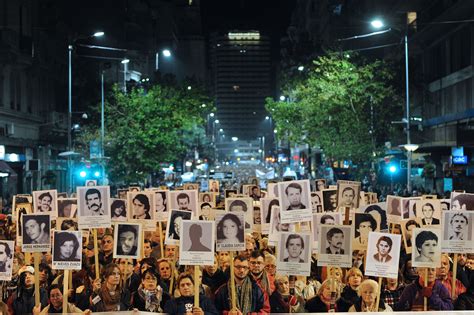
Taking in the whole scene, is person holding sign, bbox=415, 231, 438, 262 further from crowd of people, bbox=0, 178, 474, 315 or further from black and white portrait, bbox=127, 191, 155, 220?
black and white portrait, bbox=127, 191, 155, 220

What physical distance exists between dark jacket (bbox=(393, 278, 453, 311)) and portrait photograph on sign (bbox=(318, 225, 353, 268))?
77 cm

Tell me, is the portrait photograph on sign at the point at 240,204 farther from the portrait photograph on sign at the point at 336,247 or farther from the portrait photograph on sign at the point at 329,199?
the portrait photograph on sign at the point at 336,247

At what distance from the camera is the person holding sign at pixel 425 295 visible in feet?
30.6

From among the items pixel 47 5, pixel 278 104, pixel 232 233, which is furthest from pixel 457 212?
pixel 47 5

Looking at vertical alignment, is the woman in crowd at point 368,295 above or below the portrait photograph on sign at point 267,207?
below

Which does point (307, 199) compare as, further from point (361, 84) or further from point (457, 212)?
point (361, 84)

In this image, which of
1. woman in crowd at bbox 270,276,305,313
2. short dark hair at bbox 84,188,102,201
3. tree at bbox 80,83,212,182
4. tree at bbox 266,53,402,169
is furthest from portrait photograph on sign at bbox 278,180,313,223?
tree at bbox 80,83,212,182

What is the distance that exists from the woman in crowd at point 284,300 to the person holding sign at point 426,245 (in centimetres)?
156

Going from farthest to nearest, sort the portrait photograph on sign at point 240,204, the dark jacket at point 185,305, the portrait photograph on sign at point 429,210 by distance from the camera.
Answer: the portrait photograph on sign at point 429,210
the portrait photograph on sign at point 240,204
the dark jacket at point 185,305

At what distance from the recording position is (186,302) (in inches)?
331

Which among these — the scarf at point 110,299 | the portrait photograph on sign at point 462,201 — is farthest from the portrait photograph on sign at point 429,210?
the scarf at point 110,299

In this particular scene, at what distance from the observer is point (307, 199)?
11391 millimetres

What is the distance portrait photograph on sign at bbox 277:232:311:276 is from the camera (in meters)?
9.71

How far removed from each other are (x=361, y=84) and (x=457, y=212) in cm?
3202
